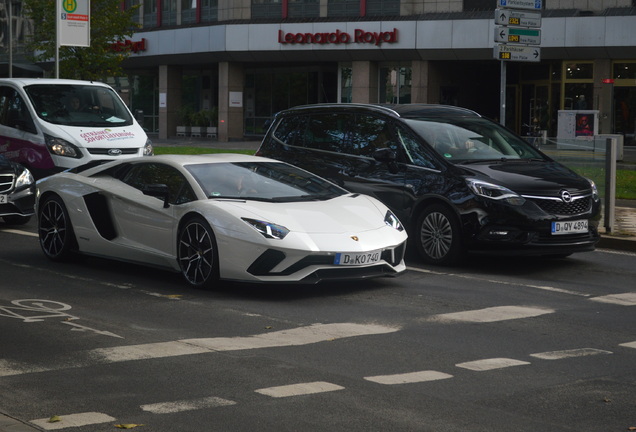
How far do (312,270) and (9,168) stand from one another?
22.9ft

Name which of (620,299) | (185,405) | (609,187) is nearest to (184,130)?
(609,187)

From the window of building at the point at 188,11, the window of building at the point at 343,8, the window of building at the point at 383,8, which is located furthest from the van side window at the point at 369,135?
the window of building at the point at 188,11

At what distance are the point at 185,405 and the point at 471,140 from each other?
7.59 m

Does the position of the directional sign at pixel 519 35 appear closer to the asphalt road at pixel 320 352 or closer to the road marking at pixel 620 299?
the asphalt road at pixel 320 352

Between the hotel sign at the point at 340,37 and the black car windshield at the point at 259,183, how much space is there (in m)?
34.4

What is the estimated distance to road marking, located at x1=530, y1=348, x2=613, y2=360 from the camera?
7470 millimetres

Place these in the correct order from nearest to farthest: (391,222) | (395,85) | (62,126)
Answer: (391,222)
(62,126)
(395,85)

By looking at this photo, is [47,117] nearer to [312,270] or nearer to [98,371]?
[312,270]

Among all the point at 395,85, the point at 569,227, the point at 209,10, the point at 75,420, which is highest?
the point at 209,10

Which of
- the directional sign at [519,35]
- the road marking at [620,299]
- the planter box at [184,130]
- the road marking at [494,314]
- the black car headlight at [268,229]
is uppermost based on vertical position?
the directional sign at [519,35]

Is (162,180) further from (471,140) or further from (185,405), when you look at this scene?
Result: (185,405)

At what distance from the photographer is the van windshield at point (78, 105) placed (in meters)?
19.1

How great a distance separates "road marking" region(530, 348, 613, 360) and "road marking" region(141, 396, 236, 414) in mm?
2445

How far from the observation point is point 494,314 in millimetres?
9188
